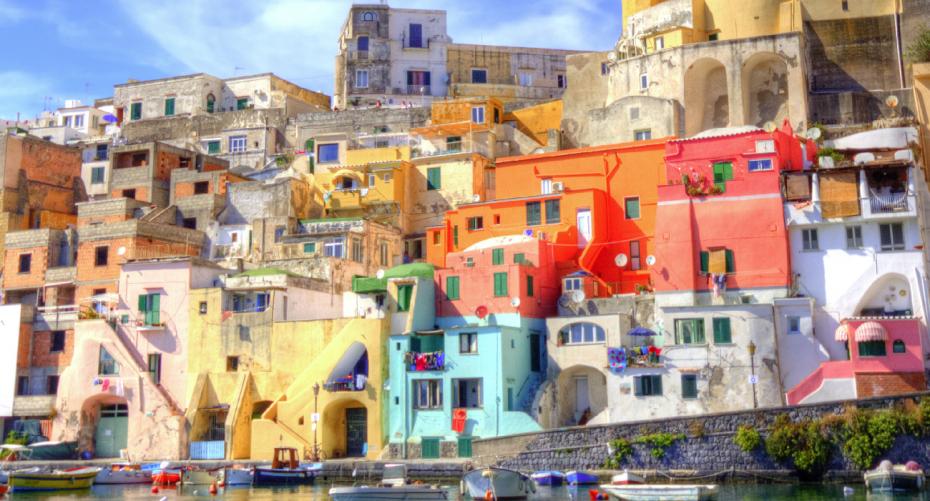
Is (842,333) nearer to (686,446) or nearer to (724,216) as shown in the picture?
(724,216)

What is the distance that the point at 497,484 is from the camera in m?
34.4

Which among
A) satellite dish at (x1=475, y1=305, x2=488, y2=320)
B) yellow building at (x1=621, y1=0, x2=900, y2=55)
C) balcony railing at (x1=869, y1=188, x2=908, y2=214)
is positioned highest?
yellow building at (x1=621, y1=0, x2=900, y2=55)

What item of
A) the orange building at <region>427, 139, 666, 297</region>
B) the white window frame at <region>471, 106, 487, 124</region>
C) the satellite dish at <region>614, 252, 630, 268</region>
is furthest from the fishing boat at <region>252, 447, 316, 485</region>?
the white window frame at <region>471, 106, 487, 124</region>

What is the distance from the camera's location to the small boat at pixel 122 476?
42.7 metres

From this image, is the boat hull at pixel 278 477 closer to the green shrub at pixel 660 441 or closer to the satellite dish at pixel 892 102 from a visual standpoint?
the green shrub at pixel 660 441

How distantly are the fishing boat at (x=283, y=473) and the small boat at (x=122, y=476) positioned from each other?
5207 millimetres

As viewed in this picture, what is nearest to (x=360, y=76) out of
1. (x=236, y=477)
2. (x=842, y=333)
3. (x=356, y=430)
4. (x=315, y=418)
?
(x=356, y=430)

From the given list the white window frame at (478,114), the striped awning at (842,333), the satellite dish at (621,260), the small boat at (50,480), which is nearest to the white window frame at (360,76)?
the white window frame at (478,114)

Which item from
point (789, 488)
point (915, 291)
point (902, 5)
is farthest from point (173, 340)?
point (902, 5)

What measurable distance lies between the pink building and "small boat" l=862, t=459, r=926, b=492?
30.4 meters

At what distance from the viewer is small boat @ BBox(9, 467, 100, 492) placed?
39.8m

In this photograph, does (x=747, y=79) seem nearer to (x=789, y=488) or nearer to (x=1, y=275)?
(x=789, y=488)

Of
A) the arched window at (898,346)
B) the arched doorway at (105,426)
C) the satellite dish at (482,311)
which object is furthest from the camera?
the arched doorway at (105,426)

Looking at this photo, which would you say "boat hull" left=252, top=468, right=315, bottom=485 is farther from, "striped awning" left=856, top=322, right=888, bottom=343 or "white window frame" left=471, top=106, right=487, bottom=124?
"white window frame" left=471, top=106, right=487, bottom=124
